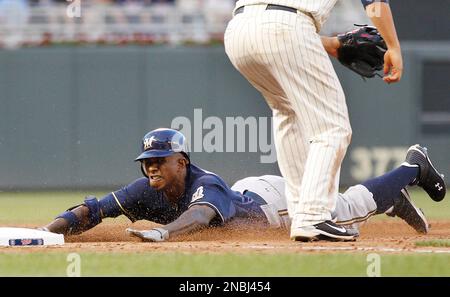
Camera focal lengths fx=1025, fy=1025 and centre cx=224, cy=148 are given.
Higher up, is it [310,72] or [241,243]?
[310,72]

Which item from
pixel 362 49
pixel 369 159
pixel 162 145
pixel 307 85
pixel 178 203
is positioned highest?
pixel 362 49

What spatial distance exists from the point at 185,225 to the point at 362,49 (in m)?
1.25

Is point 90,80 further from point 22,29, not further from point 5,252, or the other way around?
point 5,252

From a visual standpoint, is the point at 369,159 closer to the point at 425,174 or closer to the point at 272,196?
the point at 425,174

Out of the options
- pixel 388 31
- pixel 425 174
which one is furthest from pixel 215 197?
pixel 425 174

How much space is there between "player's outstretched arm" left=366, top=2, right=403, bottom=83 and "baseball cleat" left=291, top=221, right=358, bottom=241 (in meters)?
0.68

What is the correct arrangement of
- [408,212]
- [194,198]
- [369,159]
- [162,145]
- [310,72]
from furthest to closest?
[369,159], [408,212], [162,145], [194,198], [310,72]

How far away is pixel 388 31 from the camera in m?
4.38

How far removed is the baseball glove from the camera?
4965 mm

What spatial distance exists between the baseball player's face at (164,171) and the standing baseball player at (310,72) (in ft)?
2.12

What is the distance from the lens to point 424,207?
8750 mm

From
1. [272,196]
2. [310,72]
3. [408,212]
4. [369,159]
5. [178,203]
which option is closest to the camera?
[310,72]

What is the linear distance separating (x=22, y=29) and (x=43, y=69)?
463mm

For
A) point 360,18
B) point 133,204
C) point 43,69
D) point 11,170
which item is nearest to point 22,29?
point 43,69
